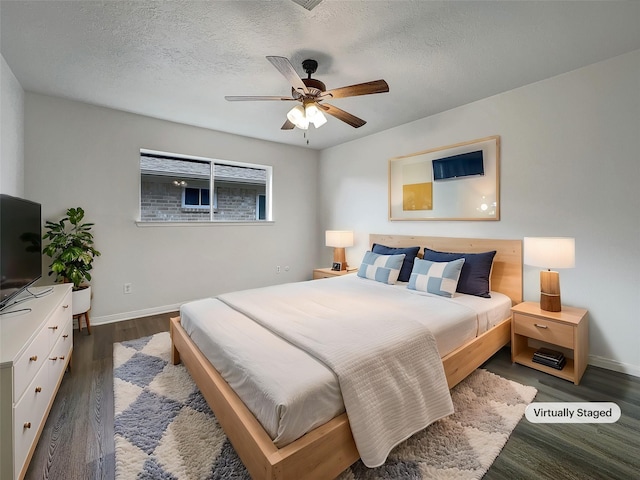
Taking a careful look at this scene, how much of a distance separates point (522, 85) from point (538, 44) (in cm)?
71

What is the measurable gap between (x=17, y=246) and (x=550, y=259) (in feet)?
13.0

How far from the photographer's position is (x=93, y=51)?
2256mm

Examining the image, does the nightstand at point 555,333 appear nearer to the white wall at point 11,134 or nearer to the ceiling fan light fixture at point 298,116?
the ceiling fan light fixture at point 298,116

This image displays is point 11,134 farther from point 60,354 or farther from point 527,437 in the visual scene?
point 527,437

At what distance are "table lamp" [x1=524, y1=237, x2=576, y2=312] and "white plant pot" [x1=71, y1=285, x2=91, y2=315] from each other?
14.1 feet

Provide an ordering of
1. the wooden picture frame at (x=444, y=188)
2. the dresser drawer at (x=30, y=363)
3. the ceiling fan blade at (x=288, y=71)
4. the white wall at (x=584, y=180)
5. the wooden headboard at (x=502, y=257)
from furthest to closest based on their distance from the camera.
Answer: the wooden picture frame at (x=444, y=188) → the wooden headboard at (x=502, y=257) → the white wall at (x=584, y=180) → the ceiling fan blade at (x=288, y=71) → the dresser drawer at (x=30, y=363)

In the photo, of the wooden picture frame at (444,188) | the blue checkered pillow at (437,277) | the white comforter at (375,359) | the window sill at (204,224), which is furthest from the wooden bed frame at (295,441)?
the window sill at (204,224)

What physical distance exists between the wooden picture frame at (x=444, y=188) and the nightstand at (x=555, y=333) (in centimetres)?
106

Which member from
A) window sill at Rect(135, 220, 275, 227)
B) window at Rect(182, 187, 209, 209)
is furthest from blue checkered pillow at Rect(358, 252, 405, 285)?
→ window at Rect(182, 187, 209, 209)

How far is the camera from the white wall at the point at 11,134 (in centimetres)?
235

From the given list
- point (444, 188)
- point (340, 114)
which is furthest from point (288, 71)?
point (444, 188)

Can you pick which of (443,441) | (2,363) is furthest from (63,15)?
(443,441)

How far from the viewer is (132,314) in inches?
142

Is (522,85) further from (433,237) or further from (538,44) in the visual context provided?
(433,237)
